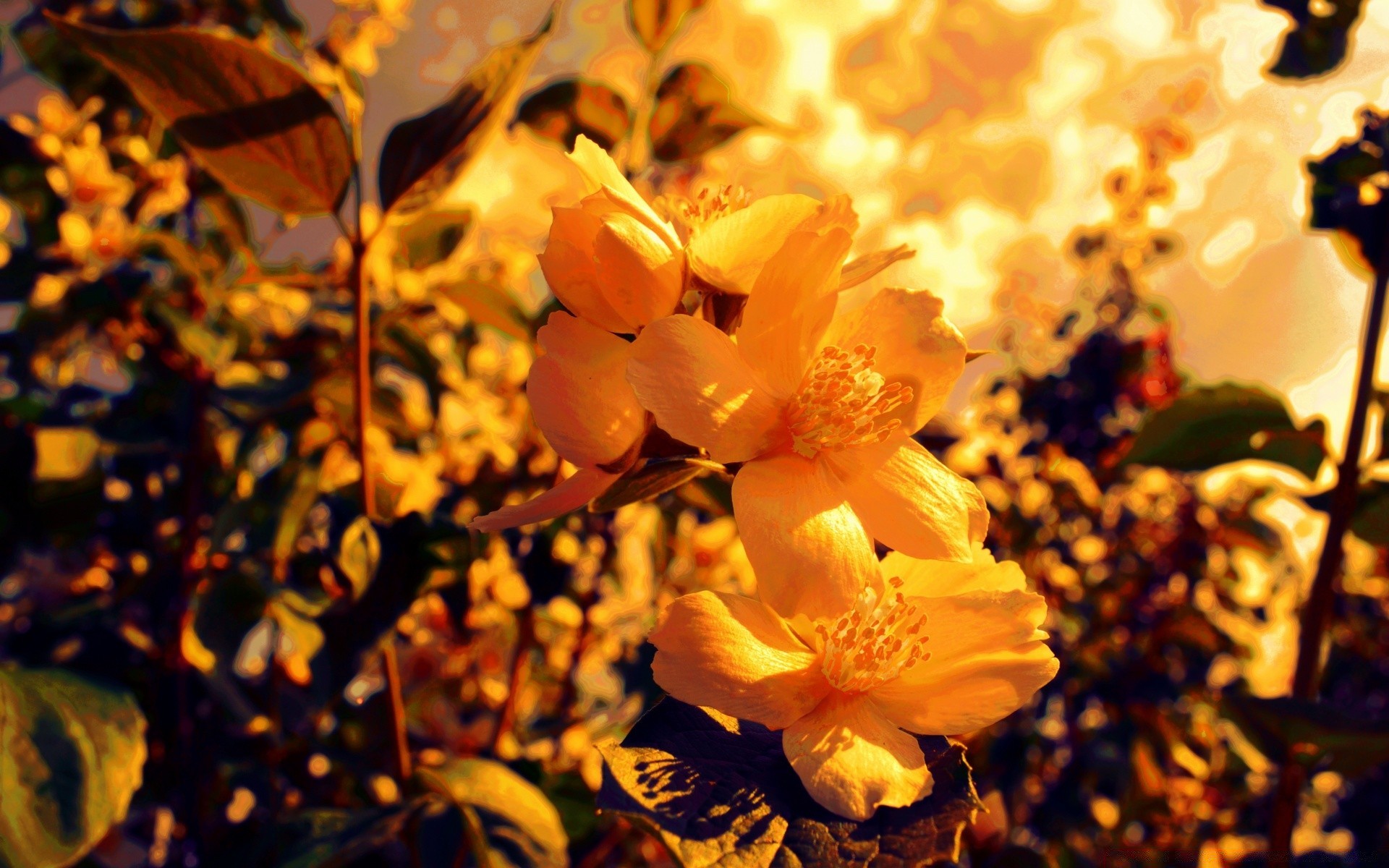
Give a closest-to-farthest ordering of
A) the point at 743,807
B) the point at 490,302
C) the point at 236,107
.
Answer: the point at 743,807 → the point at 236,107 → the point at 490,302

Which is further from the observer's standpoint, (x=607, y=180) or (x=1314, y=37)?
(x=1314, y=37)

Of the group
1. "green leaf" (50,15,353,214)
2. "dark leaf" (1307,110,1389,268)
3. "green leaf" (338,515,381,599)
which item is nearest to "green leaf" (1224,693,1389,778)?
"dark leaf" (1307,110,1389,268)

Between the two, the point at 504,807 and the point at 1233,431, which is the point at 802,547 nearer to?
the point at 504,807

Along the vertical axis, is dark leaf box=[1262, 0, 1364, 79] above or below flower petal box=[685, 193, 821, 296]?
above

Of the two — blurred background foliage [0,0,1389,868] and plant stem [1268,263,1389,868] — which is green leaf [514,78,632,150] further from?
plant stem [1268,263,1389,868]

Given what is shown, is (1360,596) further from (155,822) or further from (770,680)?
(155,822)

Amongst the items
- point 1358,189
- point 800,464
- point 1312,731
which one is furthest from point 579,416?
point 1358,189
